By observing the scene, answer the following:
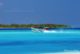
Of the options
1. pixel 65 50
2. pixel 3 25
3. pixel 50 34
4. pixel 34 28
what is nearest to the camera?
pixel 65 50

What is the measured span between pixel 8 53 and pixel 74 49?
1.90m

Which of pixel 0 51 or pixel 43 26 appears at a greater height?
pixel 43 26

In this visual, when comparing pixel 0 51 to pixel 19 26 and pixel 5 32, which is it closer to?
pixel 19 26

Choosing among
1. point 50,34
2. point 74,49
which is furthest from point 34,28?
point 74,49

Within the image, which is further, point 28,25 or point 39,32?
point 39,32

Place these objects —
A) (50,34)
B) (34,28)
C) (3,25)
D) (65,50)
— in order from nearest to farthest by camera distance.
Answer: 1. (65,50)
2. (3,25)
3. (34,28)
4. (50,34)

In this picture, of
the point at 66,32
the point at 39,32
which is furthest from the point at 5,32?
the point at 66,32

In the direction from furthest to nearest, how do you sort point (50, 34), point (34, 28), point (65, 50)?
point (50, 34), point (34, 28), point (65, 50)

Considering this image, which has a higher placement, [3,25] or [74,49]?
[3,25]

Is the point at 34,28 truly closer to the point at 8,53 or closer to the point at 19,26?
the point at 19,26

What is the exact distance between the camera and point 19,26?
7.50 m

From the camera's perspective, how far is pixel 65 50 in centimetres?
511

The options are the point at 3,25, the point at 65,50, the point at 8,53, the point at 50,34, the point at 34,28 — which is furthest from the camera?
the point at 50,34

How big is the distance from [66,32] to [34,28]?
1.78 m
